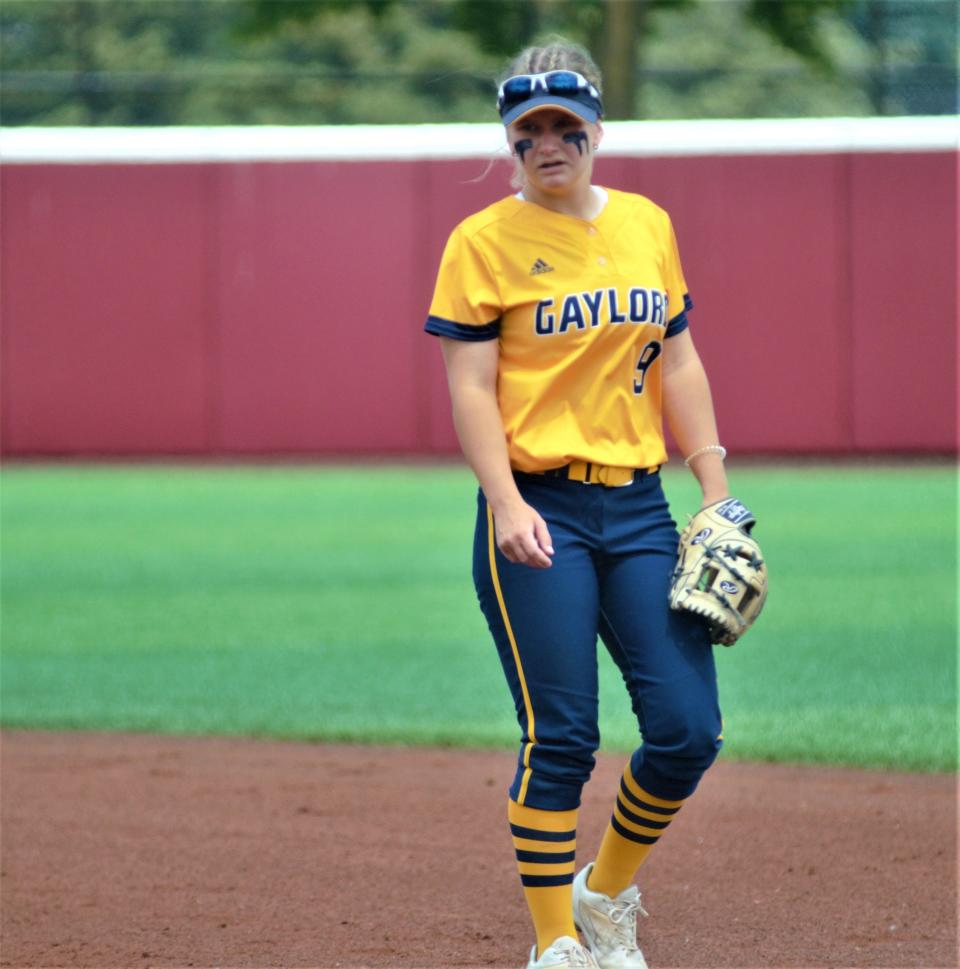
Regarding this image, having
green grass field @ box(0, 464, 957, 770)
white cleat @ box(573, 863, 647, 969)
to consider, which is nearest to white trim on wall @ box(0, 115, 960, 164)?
green grass field @ box(0, 464, 957, 770)

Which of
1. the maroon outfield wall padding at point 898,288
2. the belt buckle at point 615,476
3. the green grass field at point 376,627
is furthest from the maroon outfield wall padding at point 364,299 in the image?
the belt buckle at point 615,476

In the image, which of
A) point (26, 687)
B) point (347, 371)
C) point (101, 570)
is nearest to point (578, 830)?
point (26, 687)

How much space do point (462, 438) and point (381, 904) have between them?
137 centimetres

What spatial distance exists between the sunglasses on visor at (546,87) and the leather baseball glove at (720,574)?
2.84ft

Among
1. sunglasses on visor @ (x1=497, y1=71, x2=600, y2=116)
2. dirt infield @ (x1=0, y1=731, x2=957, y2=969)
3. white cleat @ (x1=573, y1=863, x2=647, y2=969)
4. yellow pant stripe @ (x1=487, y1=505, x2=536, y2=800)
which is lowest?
dirt infield @ (x1=0, y1=731, x2=957, y2=969)

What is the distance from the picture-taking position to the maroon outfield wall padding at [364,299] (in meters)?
19.5

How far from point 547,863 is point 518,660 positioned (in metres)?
0.40

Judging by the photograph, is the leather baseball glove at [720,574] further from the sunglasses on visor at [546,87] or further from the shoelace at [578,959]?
the sunglasses on visor at [546,87]

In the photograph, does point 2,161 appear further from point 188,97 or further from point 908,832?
point 908,832

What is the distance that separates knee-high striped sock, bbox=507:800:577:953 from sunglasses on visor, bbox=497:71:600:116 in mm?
1363

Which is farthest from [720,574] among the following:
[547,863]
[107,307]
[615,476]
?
[107,307]

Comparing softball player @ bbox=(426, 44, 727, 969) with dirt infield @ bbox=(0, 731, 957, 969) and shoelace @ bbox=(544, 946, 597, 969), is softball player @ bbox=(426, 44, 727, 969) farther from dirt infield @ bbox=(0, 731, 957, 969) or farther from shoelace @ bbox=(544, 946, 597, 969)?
dirt infield @ bbox=(0, 731, 957, 969)

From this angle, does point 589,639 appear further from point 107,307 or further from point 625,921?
point 107,307

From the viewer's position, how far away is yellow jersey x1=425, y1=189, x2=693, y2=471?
128 inches
